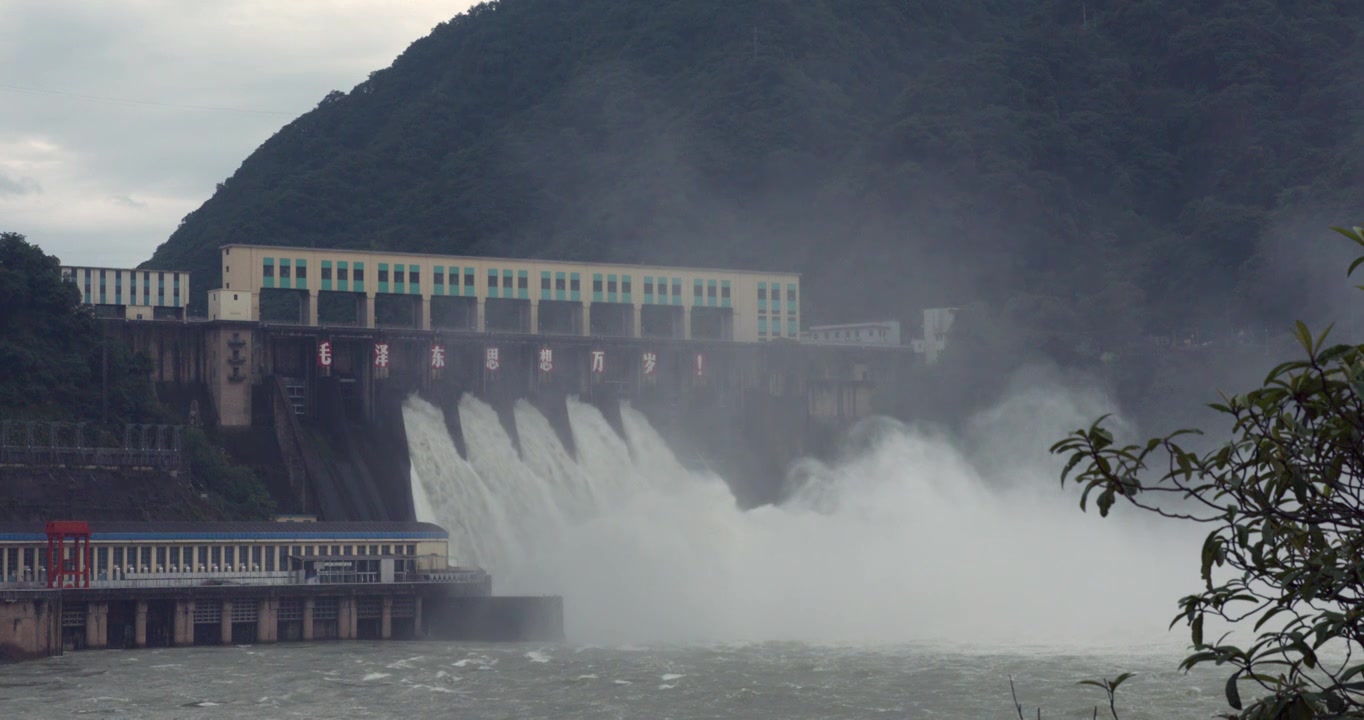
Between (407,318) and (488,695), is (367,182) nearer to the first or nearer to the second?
(407,318)

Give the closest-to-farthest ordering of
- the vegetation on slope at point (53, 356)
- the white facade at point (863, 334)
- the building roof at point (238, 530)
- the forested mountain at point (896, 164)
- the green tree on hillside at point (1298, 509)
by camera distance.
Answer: the green tree on hillside at point (1298, 509)
the building roof at point (238, 530)
the vegetation on slope at point (53, 356)
the white facade at point (863, 334)
the forested mountain at point (896, 164)

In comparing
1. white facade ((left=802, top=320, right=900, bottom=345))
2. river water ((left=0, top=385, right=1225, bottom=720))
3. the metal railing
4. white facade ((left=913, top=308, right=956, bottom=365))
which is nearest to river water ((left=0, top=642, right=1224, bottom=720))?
river water ((left=0, top=385, right=1225, bottom=720))

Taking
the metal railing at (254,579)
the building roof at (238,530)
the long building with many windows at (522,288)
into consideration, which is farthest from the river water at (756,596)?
the long building with many windows at (522,288)

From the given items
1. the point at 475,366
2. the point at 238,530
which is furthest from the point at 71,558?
the point at 475,366

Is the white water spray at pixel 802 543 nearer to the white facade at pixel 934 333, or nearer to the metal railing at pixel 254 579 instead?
the metal railing at pixel 254 579

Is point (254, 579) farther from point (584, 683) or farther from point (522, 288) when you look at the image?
point (522, 288)

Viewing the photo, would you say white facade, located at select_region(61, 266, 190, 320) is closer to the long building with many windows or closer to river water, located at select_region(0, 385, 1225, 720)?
the long building with many windows
